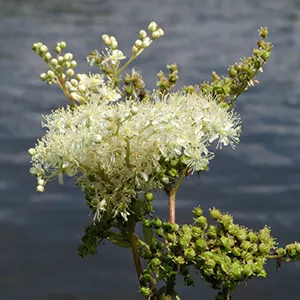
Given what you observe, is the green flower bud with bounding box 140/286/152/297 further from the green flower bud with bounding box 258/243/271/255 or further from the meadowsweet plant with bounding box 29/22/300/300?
the green flower bud with bounding box 258/243/271/255

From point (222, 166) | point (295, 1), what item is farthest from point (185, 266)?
point (295, 1)

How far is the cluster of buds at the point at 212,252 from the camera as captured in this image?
27.6 inches

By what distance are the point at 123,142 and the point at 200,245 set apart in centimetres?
15

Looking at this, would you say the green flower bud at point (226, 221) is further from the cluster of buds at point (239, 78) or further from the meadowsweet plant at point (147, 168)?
the cluster of buds at point (239, 78)

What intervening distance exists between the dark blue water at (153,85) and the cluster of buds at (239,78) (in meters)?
0.93

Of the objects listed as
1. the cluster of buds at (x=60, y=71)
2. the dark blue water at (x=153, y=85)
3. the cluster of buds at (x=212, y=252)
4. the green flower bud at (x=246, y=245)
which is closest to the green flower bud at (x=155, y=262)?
the cluster of buds at (x=212, y=252)

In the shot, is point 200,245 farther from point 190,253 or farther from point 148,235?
point 148,235

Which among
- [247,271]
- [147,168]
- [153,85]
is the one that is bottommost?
[247,271]

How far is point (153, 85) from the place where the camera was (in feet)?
7.67

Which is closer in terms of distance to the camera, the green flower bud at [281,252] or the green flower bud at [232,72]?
the green flower bud at [281,252]

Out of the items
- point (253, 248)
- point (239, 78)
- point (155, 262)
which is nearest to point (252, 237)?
point (253, 248)

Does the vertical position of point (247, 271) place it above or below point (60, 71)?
below

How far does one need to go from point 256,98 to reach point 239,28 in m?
0.90

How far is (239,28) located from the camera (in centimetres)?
333
